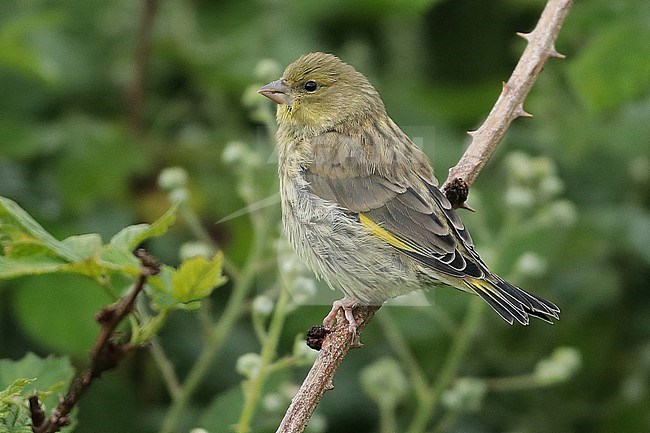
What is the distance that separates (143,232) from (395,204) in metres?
1.43

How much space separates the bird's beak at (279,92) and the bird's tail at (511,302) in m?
0.97

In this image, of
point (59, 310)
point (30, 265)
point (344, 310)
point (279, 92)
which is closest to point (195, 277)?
point (30, 265)

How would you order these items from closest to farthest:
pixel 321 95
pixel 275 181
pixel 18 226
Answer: pixel 18 226 → pixel 321 95 → pixel 275 181

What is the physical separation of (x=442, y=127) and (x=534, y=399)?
1.38m

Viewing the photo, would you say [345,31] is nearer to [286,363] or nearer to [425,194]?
[425,194]

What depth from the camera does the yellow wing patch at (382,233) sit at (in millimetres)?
3037

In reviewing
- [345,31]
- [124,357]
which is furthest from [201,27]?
[124,357]

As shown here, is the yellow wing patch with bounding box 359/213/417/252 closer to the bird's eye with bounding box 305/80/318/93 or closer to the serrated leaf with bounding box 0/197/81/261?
the bird's eye with bounding box 305/80/318/93

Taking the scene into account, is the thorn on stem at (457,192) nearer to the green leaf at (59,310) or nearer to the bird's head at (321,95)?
the bird's head at (321,95)

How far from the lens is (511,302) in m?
2.75

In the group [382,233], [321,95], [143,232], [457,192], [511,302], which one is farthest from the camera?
[321,95]

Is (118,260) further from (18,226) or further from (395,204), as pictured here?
(395,204)

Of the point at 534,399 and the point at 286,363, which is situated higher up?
the point at 286,363

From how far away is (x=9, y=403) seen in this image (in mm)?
1781
